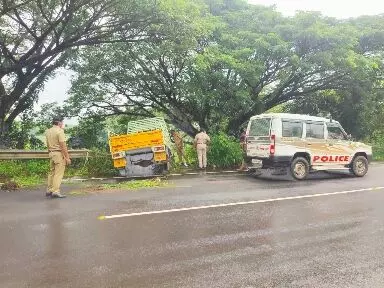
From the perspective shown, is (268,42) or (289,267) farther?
(268,42)

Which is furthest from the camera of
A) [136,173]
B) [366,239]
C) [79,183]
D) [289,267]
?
[136,173]

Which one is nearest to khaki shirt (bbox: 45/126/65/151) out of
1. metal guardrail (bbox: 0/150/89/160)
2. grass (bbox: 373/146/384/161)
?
metal guardrail (bbox: 0/150/89/160)

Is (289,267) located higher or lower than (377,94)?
lower

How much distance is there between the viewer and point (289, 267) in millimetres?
5273

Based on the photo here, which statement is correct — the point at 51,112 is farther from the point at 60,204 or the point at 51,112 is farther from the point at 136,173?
the point at 60,204

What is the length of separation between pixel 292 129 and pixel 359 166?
3.23 metres

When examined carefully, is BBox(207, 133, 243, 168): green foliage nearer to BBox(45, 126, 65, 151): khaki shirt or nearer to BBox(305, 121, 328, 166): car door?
BBox(305, 121, 328, 166): car door

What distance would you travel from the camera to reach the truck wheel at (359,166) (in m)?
15.0

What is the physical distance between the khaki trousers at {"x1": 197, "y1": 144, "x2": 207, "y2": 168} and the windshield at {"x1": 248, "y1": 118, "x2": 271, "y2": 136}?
2582 mm

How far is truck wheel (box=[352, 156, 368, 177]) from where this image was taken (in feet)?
49.1

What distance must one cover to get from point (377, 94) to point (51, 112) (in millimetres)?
19401

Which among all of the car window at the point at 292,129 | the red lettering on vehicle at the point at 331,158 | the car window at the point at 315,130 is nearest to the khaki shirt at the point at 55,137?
the car window at the point at 292,129

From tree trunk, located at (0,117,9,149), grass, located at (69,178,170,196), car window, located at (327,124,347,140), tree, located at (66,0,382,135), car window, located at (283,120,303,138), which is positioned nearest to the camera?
grass, located at (69,178,170,196)

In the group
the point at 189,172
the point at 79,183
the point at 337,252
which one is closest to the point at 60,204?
the point at 79,183
